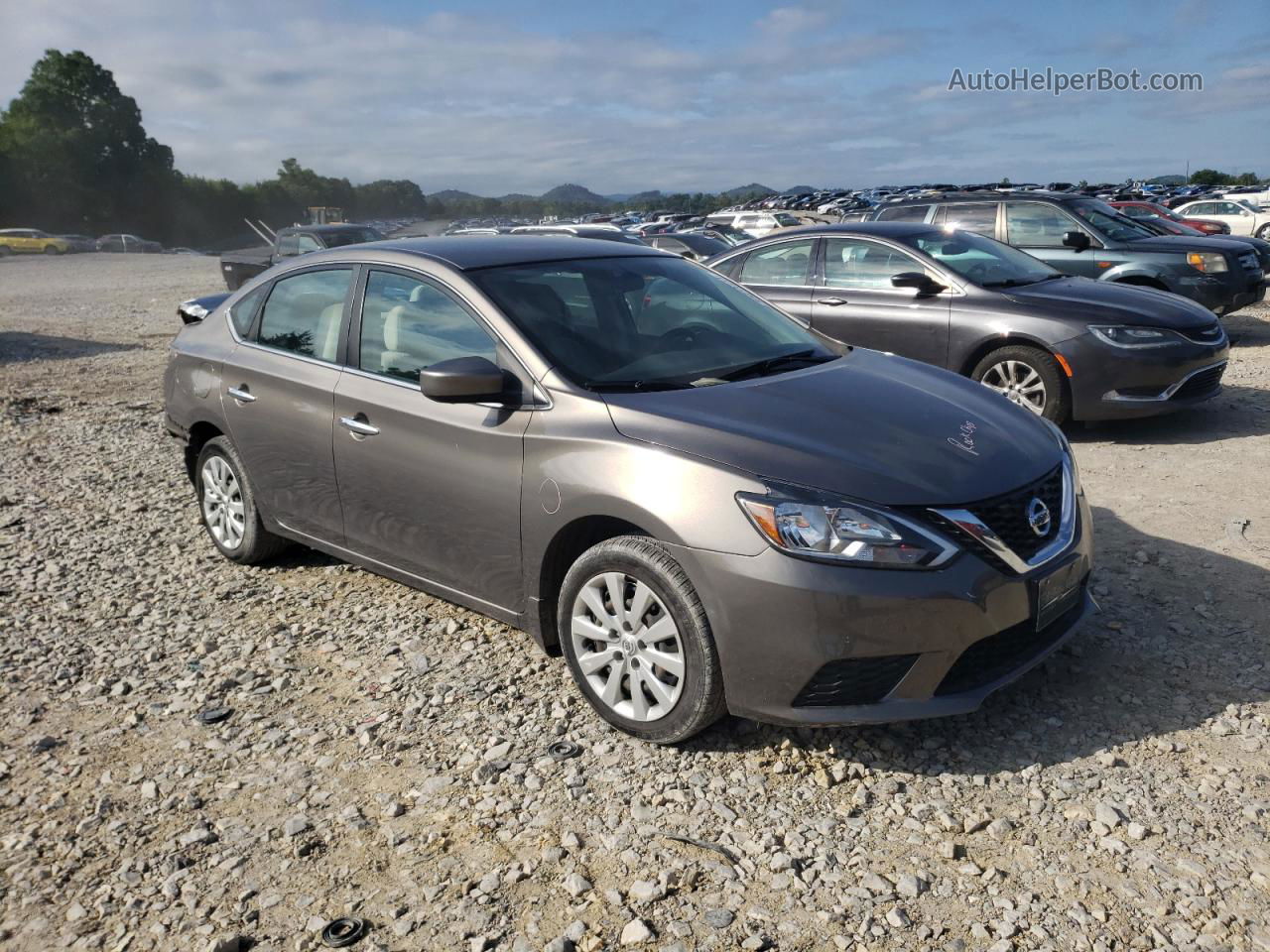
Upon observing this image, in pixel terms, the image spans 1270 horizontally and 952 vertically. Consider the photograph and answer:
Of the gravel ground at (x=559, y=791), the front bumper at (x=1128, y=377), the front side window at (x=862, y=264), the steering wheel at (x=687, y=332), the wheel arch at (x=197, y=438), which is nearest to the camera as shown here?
the gravel ground at (x=559, y=791)

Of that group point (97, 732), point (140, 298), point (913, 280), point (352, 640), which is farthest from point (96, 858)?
point (140, 298)

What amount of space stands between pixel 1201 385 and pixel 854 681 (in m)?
5.66

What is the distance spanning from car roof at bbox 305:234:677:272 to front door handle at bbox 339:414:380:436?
0.75 m

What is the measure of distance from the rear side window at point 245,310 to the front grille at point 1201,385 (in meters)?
6.10

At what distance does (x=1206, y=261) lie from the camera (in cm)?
1179

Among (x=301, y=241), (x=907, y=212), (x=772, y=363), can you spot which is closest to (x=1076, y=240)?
(x=907, y=212)

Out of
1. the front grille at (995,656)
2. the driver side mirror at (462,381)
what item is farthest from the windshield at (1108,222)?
the driver side mirror at (462,381)

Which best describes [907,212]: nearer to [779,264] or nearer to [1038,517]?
[779,264]

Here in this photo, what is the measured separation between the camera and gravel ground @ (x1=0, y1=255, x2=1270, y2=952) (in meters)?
2.84

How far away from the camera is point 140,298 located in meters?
26.1

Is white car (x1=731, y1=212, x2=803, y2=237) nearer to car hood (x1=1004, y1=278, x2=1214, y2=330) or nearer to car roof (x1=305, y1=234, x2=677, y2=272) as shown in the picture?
car hood (x1=1004, y1=278, x2=1214, y2=330)

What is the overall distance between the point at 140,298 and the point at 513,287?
24.9 meters

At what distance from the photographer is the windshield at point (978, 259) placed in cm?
823

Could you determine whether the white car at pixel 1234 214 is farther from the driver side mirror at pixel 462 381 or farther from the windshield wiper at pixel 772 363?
the driver side mirror at pixel 462 381
